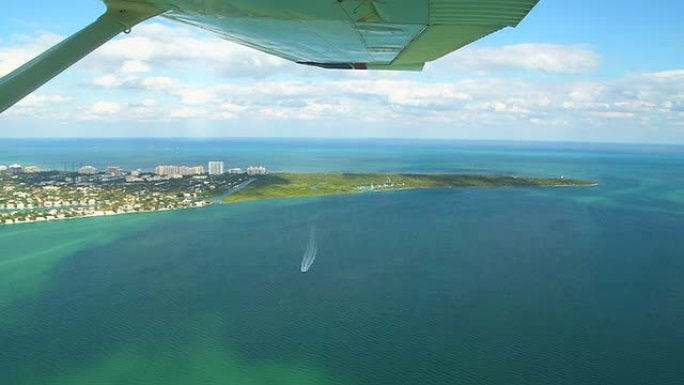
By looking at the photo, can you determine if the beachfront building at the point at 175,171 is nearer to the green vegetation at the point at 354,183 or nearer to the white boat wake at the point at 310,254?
the green vegetation at the point at 354,183

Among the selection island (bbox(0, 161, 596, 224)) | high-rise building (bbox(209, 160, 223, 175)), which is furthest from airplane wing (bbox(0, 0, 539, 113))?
high-rise building (bbox(209, 160, 223, 175))

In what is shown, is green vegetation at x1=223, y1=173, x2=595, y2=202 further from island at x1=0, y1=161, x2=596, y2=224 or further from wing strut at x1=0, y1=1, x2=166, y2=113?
wing strut at x1=0, y1=1, x2=166, y2=113

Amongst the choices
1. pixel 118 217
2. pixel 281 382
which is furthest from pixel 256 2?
pixel 118 217

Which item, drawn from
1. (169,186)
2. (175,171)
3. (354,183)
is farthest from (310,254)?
(175,171)

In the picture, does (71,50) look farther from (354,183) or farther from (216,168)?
(216,168)

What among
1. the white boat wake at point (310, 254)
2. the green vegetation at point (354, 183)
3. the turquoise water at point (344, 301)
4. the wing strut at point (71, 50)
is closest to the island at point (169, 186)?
the green vegetation at point (354, 183)
